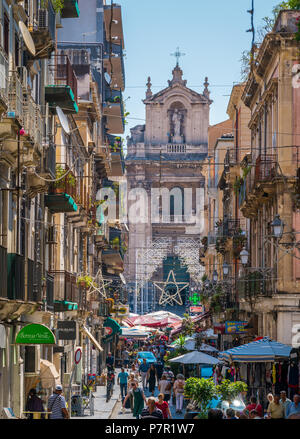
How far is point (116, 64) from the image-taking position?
48031 millimetres

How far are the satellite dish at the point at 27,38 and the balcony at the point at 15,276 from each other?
4342 millimetres

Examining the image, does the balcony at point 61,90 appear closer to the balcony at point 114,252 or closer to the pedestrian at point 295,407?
the pedestrian at point 295,407

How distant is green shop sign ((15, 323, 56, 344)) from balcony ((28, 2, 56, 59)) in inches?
245

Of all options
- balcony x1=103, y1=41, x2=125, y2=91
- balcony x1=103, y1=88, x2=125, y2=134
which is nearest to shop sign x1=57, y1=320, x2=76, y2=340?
balcony x1=103, y1=41, x2=125, y2=91

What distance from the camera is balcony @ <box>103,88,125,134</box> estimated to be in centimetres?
4684

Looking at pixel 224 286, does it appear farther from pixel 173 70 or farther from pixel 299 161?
pixel 173 70

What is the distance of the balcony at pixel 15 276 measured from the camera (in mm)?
17484

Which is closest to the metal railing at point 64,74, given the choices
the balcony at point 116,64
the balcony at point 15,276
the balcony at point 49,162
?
the balcony at point 49,162

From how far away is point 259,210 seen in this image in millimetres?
34125

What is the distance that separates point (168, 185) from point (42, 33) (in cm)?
5811

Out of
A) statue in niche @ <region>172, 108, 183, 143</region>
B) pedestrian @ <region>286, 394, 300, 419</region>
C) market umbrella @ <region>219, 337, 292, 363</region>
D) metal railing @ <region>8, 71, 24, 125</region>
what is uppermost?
statue in niche @ <region>172, 108, 183, 143</region>

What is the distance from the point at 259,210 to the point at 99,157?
1059cm

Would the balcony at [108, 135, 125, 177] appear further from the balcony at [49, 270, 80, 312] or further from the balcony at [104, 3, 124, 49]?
the balcony at [49, 270, 80, 312]
